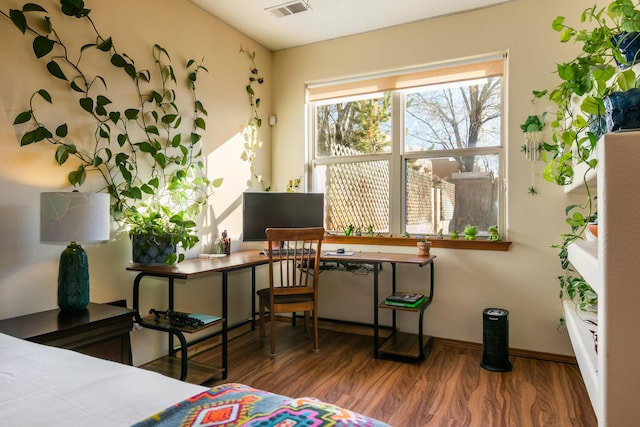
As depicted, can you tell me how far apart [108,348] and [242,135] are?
219 cm

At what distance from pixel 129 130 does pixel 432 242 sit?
7.87ft

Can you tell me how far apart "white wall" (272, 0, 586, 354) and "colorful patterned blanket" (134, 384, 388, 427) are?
2616 mm

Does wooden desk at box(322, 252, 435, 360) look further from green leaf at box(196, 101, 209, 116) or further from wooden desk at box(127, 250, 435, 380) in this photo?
green leaf at box(196, 101, 209, 116)

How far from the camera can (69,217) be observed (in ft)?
→ 6.27

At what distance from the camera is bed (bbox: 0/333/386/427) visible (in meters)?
0.78

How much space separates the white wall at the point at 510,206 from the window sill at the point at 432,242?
57 millimetres


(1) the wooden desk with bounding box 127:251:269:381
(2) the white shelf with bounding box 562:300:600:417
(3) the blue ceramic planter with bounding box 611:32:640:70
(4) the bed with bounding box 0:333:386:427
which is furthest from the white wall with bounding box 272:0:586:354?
(4) the bed with bounding box 0:333:386:427

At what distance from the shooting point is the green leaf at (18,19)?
199 cm

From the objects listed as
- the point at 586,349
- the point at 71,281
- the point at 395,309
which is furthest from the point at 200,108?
the point at 586,349

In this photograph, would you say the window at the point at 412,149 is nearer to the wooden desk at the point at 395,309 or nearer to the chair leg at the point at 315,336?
the wooden desk at the point at 395,309

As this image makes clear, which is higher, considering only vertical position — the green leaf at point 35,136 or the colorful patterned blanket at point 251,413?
the green leaf at point 35,136

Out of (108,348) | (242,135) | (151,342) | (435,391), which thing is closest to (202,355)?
(151,342)

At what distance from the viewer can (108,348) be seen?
198 centimetres

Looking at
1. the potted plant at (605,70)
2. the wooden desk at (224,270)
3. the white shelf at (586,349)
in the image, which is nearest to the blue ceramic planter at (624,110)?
the potted plant at (605,70)
